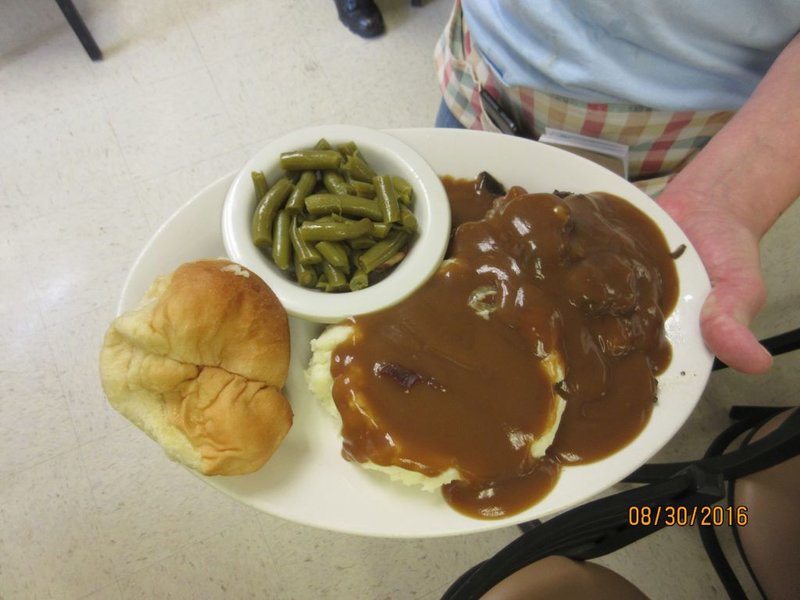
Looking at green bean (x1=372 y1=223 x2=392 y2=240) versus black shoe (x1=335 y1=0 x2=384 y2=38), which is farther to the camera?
black shoe (x1=335 y1=0 x2=384 y2=38)

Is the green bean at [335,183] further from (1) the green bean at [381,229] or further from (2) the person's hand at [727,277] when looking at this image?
(2) the person's hand at [727,277]

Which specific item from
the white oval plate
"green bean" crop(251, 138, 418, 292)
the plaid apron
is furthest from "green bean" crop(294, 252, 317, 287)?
the plaid apron

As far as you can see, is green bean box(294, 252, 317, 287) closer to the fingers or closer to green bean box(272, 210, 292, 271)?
green bean box(272, 210, 292, 271)

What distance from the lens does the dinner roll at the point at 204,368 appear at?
118 cm

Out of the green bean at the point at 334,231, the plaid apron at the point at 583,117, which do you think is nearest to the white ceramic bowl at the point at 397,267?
the green bean at the point at 334,231

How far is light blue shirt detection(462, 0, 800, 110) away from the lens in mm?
→ 1260

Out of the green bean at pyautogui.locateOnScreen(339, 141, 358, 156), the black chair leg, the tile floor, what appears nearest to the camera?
the green bean at pyautogui.locateOnScreen(339, 141, 358, 156)

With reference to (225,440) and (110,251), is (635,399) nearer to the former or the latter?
(225,440)

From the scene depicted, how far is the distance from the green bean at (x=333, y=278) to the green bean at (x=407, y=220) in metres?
0.20

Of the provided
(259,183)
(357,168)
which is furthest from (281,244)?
(357,168)

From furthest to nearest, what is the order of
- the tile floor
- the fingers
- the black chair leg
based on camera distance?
the black chair leg < the tile floor < the fingers

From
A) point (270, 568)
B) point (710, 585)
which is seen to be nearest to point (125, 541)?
point (270, 568)

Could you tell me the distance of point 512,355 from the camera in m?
1.30

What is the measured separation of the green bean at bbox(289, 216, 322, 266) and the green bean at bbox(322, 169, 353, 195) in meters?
0.13
